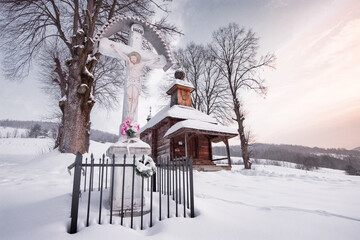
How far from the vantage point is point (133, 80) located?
4.14 meters

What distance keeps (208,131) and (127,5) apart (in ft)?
30.4

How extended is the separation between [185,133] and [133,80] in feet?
22.6

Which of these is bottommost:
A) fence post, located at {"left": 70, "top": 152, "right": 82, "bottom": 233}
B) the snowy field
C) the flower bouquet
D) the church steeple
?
the snowy field

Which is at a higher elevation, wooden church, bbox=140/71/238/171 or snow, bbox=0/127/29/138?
snow, bbox=0/127/29/138

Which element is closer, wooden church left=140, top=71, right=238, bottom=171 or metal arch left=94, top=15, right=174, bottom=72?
metal arch left=94, top=15, right=174, bottom=72

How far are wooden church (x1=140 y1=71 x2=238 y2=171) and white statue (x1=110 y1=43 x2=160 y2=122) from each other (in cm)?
626

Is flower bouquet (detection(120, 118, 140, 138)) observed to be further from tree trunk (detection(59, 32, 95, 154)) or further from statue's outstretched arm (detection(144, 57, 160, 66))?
tree trunk (detection(59, 32, 95, 154))

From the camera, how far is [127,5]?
10.8 meters

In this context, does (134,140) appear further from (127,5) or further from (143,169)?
(127,5)

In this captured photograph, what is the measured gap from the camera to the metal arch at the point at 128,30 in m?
4.27

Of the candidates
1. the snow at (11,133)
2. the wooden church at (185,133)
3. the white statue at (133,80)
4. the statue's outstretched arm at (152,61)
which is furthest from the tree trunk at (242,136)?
the snow at (11,133)

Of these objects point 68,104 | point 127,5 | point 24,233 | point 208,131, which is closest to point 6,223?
point 24,233

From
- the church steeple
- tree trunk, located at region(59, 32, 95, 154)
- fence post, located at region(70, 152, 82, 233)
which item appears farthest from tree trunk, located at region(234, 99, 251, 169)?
fence post, located at region(70, 152, 82, 233)

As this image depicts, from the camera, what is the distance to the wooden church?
11.2 metres
